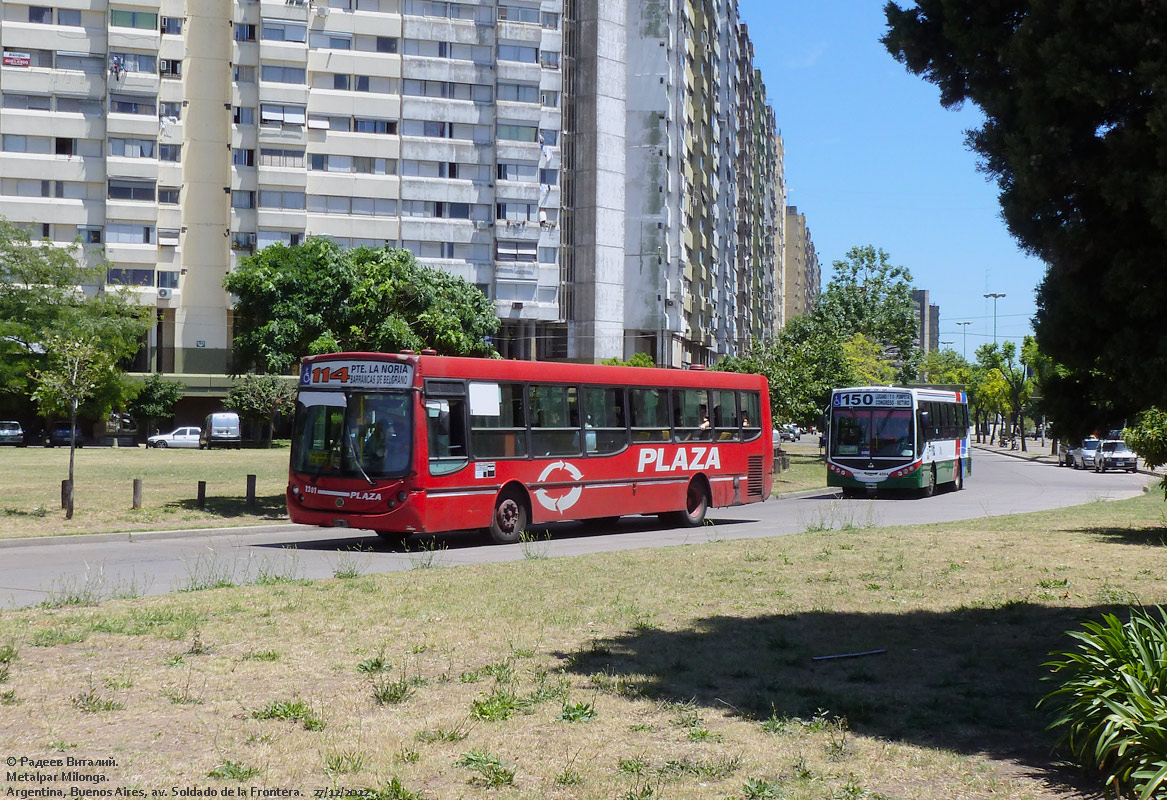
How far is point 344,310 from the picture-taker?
1058 inches

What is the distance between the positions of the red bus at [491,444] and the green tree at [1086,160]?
11472 millimetres

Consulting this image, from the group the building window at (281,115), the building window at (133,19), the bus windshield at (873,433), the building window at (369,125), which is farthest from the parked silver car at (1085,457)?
the building window at (133,19)

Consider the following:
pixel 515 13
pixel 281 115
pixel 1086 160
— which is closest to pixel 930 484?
pixel 1086 160

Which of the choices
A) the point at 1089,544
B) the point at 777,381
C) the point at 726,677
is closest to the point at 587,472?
the point at 1089,544

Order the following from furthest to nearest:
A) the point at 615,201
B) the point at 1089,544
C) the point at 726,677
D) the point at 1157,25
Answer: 1. the point at 615,201
2. the point at 1089,544
3. the point at 726,677
4. the point at 1157,25

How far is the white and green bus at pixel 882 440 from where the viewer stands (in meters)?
34.1

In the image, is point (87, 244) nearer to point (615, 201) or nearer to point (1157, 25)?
point (615, 201)

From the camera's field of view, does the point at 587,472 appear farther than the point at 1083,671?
Yes

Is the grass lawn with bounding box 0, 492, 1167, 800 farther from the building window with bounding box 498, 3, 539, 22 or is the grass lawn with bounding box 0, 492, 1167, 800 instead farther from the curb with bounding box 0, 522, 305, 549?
the building window with bounding box 498, 3, 539, 22

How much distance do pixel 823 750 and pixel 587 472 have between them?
15.3m

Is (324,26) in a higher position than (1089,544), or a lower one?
higher

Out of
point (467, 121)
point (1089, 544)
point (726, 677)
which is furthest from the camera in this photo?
point (467, 121)

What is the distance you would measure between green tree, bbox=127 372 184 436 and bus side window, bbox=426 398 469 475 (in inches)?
2268

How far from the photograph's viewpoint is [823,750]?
20.0ft
